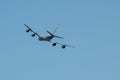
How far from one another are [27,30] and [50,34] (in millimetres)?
13224

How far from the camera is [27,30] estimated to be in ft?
566

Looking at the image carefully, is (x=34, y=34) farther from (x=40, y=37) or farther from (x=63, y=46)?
(x=63, y=46)

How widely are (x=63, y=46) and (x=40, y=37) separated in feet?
40.4

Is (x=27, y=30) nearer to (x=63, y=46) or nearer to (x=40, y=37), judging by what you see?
(x=40, y=37)

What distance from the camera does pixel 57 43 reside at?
535 feet

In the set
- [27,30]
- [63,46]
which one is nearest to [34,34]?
[27,30]

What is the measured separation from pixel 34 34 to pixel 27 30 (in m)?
5.12

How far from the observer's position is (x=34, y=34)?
557 feet

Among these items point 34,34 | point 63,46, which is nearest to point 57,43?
point 63,46

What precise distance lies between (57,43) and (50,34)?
7.38 meters

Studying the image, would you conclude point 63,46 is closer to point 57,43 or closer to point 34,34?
point 57,43

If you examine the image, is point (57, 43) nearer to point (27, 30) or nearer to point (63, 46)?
point (63, 46)

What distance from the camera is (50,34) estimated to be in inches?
6599

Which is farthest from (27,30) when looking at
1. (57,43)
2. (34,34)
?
(57,43)
